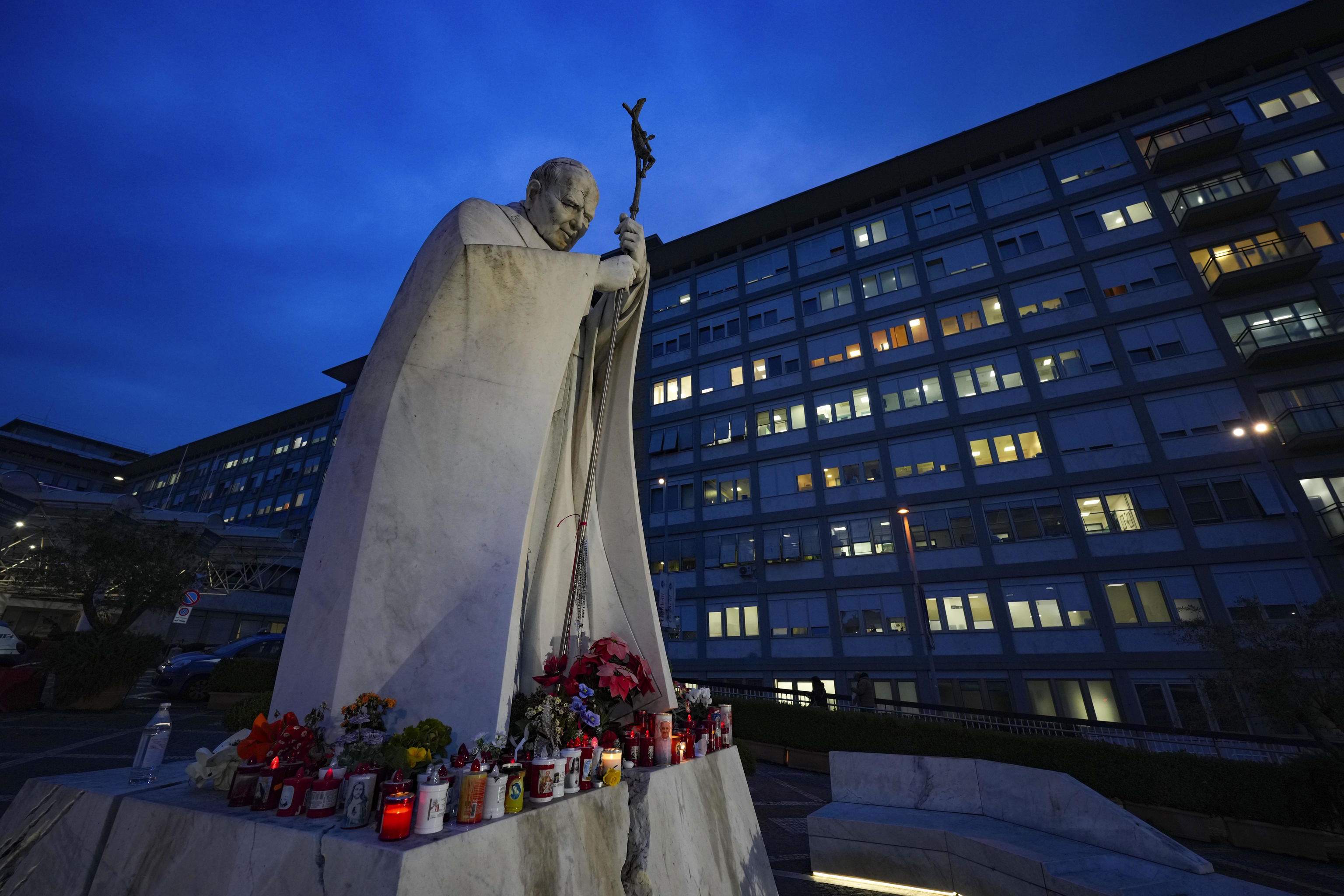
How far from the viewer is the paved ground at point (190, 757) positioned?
21.3ft

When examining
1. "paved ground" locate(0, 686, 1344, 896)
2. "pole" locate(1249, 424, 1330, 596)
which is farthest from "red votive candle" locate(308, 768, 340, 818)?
"pole" locate(1249, 424, 1330, 596)

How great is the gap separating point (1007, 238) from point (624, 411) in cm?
2761

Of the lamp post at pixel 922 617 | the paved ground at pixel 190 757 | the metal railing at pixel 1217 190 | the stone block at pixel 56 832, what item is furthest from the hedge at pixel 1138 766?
the metal railing at pixel 1217 190

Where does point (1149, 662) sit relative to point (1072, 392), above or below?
below

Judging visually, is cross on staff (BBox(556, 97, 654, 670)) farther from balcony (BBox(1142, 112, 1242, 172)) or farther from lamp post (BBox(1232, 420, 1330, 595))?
balcony (BBox(1142, 112, 1242, 172))

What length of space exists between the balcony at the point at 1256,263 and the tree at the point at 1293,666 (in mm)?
13674

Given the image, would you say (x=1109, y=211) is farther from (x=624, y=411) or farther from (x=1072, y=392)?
(x=624, y=411)

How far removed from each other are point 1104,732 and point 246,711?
19.8 metres

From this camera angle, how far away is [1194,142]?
22.9 metres

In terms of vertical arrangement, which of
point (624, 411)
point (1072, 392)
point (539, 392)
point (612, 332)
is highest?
point (1072, 392)

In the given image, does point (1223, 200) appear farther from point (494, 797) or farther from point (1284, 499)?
point (494, 797)

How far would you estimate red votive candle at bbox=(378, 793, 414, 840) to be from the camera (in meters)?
2.20

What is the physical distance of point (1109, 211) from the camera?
966 inches

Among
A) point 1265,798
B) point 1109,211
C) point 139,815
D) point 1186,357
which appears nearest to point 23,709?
point 139,815
